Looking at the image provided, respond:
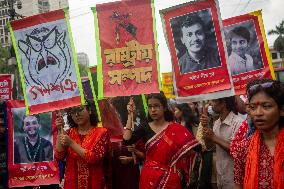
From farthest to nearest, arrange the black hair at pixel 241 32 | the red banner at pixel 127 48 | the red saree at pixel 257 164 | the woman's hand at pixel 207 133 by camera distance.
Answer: the black hair at pixel 241 32
the red banner at pixel 127 48
the woman's hand at pixel 207 133
the red saree at pixel 257 164

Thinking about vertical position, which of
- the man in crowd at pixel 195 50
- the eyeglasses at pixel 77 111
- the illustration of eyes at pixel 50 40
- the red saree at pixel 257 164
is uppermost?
the illustration of eyes at pixel 50 40

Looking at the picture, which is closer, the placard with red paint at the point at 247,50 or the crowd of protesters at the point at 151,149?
the crowd of protesters at the point at 151,149

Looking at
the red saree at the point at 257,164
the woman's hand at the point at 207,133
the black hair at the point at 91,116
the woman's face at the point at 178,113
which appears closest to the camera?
the red saree at the point at 257,164

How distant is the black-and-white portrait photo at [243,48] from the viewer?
3.98 m

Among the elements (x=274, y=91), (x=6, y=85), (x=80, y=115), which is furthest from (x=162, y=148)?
(x=6, y=85)

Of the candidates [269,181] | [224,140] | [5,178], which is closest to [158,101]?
[224,140]

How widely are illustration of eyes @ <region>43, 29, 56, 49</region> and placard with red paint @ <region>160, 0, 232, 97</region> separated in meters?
1.12

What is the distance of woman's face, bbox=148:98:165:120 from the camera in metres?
3.59

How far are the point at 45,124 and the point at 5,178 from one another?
29.7 inches

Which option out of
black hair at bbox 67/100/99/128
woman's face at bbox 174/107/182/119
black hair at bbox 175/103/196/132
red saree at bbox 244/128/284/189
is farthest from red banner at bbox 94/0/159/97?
woman's face at bbox 174/107/182/119

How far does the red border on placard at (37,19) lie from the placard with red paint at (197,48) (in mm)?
1077

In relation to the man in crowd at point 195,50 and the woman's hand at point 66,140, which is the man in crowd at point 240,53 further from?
the woman's hand at point 66,140

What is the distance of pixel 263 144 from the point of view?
233 cm

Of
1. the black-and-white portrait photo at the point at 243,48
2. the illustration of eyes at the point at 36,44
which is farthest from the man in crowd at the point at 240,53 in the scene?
the illustration of eyes at the point at 36,44
